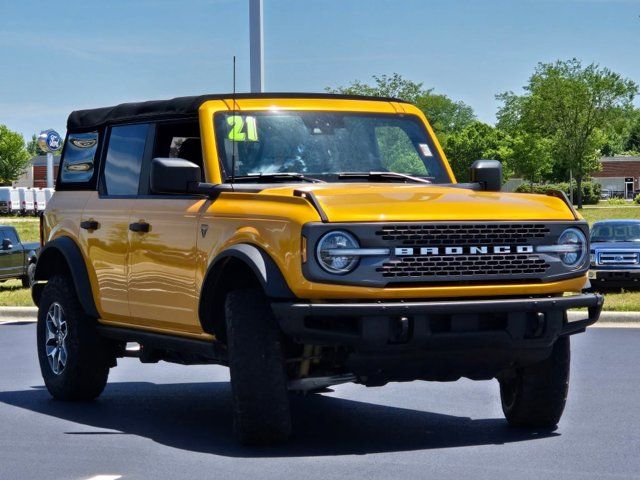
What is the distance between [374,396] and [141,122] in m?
2.87

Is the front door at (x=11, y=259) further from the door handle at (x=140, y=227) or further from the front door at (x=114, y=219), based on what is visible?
the door handle at (x=140, y=227)

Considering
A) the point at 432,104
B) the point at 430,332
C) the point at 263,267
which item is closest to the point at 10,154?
the point at 432,104

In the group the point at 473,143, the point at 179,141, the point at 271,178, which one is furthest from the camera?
the point at 473,143

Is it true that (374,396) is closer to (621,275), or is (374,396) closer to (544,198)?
(544,198)

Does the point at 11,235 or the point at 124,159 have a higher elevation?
the point at 124,159

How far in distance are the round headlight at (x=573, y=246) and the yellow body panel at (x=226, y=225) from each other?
0.12 meters

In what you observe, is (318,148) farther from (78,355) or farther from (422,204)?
(78,355)

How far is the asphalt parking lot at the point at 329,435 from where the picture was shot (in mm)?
7383

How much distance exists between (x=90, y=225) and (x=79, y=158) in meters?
0.98

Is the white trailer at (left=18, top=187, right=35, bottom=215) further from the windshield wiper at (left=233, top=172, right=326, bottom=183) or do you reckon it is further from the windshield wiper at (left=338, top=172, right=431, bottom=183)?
the windshield wiper at (left=233, top=172, right=326, bottom=183)

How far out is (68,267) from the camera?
34.6 ft

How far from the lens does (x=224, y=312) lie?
8.40 metres

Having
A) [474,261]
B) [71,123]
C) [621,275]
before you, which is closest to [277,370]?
[474,261]

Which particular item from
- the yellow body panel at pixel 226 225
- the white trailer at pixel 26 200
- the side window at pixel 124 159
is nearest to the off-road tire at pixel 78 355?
the yellow body panel at pixel 226 225
